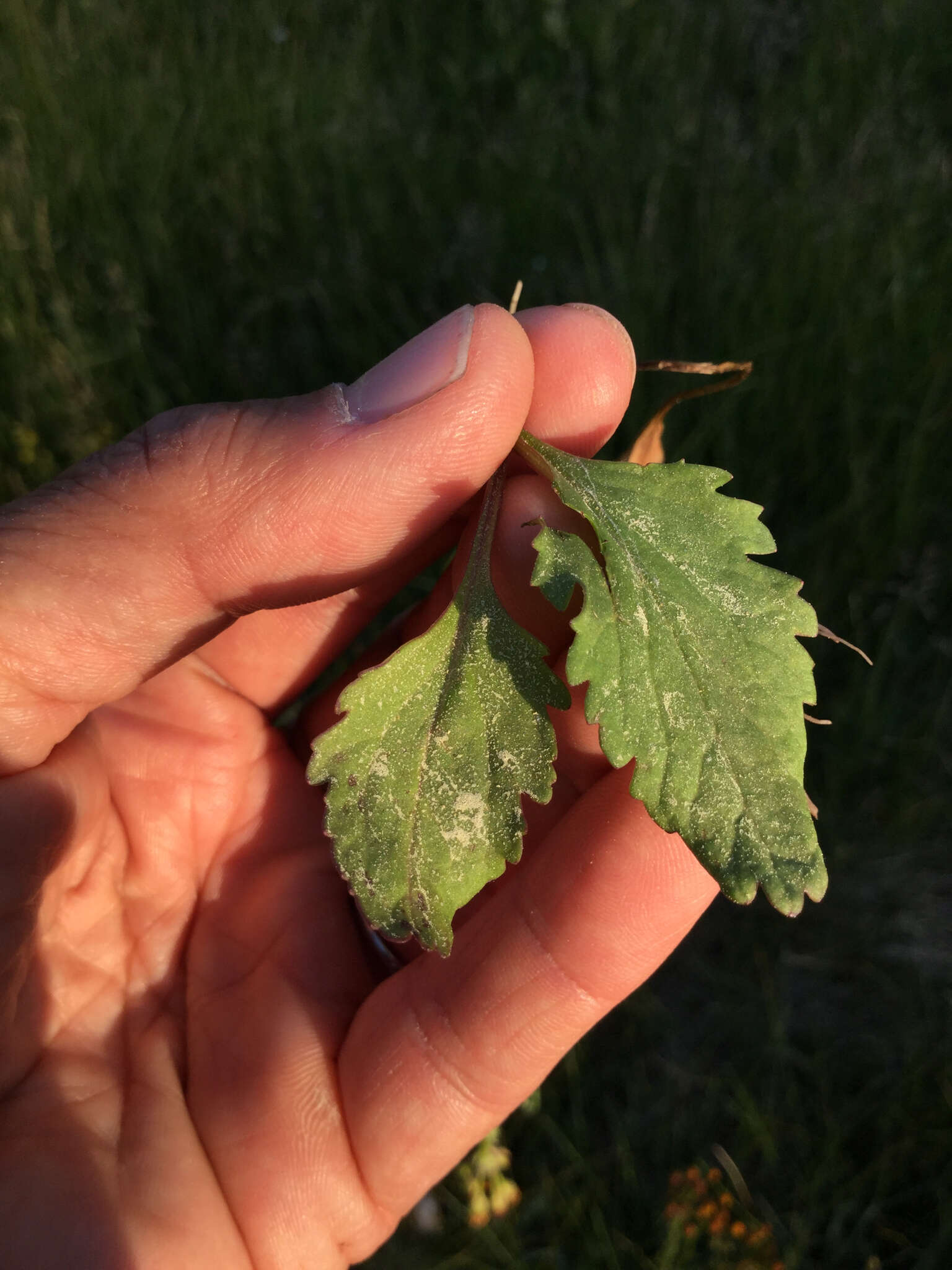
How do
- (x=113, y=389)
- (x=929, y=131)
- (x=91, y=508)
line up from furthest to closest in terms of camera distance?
(x=929, y=131), (x=113, y=389), (x=91, y=508)

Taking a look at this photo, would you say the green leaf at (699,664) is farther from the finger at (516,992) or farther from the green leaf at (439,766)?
the finger at (516,992)

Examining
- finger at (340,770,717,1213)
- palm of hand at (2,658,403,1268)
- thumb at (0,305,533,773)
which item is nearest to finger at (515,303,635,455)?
thumb at (0,305,533,773)

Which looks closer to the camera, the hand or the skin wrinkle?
the hand

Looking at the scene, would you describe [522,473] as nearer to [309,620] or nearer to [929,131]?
[309,620]

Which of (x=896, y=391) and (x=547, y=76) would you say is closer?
(x=896, y=391)

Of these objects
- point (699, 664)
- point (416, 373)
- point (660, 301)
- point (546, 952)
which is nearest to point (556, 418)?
point (416, 373)

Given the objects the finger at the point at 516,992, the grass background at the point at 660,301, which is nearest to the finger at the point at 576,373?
the finger at the point at 516,992

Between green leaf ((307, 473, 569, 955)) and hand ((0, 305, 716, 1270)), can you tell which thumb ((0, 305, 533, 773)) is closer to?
hand ((0, 305, 716, 1270))

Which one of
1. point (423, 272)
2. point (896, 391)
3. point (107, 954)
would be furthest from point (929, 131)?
point (107, 954)
